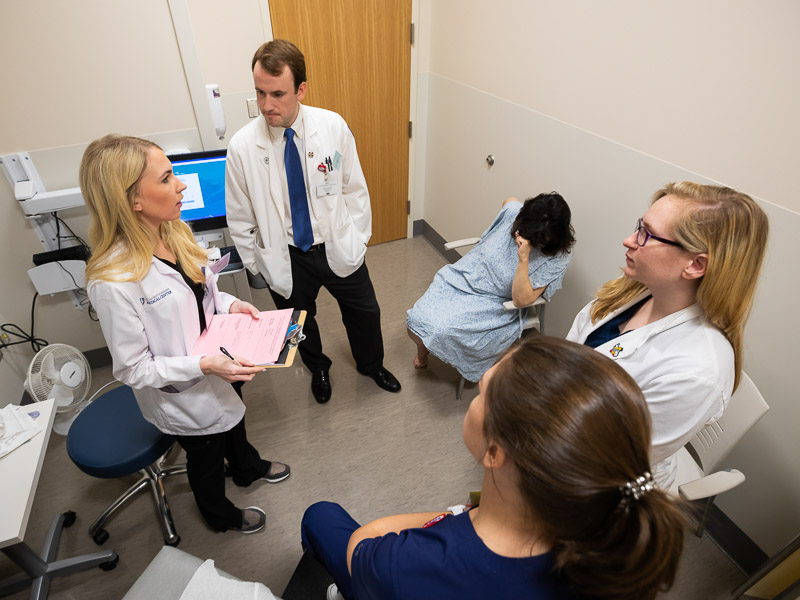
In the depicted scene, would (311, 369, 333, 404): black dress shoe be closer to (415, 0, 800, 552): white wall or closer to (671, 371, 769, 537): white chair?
(415, 0, 800, 552): white wall

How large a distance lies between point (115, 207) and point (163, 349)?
43 cm

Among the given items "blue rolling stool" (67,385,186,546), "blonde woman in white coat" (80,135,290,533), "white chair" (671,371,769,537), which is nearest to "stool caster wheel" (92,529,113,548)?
"blue rolling stool" (67,385,186,546)

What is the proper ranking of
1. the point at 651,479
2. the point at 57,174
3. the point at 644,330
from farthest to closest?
the point at 57,174 < the point at 644,330 < the point at 651,479

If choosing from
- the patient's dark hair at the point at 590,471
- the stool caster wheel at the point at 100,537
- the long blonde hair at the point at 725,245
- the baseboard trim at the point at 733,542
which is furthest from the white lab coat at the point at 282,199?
the baseboard trim at the point at 733,542

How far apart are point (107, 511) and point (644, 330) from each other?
85.3 inches

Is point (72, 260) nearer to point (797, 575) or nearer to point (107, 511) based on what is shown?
point (107, 511)

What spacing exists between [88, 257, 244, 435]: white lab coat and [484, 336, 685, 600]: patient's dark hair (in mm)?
1020

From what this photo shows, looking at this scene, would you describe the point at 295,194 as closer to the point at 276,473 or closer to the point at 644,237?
the point at 276,473

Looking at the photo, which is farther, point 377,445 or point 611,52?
point 377,445

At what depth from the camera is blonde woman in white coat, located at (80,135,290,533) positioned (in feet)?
3.88

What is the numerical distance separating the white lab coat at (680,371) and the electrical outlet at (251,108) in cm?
264

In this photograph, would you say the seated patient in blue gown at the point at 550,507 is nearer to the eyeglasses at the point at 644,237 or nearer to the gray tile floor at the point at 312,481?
the eyeglasses at the point at 644,237

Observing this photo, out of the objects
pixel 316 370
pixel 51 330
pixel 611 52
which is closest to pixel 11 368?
pixel 51 330

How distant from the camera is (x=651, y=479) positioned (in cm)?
65
